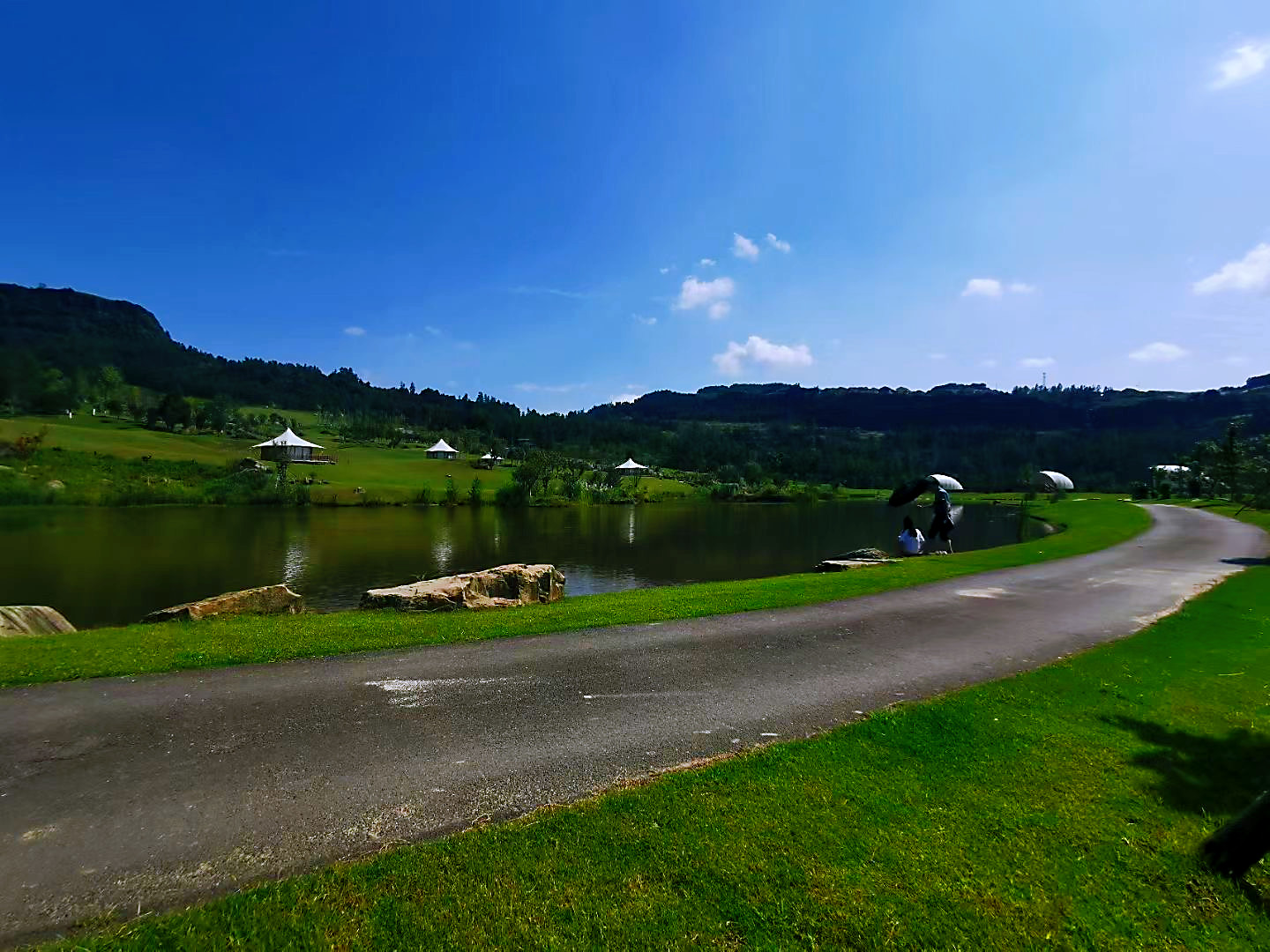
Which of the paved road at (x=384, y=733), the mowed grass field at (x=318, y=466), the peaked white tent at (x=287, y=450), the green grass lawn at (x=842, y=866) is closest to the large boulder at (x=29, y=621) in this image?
the paved road at (x=384, y=733)

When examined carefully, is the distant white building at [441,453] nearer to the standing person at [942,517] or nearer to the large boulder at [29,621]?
the standing person at [942,517]

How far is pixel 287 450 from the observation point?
104 meters

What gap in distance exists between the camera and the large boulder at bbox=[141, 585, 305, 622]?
45.2ft

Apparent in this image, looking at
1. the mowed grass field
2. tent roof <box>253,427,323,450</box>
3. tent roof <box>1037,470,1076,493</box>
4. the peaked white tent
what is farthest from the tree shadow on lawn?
tent roof <box>1037,470,1076,493</box>

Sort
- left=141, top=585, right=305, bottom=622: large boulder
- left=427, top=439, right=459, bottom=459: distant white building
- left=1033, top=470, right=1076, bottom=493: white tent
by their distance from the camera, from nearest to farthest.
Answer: left=141, top=585, right=305, bottom=622: large boulder, left=1033, top=470, right=1076, bottom=493: white tent, left=427, top=439, right=459, bottom=459: distant white building

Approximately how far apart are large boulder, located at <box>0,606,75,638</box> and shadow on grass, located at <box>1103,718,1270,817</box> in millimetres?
18888

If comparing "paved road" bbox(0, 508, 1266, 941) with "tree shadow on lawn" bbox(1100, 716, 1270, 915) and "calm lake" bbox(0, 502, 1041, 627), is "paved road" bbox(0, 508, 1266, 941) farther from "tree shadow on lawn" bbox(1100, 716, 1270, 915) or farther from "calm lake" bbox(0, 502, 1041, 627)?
"calm lake" bbox(0, 502, 1041, 627)

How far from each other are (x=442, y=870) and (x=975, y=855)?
14.1ft

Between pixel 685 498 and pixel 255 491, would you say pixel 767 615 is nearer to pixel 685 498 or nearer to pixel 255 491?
pixel 255 491

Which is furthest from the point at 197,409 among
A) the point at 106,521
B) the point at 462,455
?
the point at 106,521

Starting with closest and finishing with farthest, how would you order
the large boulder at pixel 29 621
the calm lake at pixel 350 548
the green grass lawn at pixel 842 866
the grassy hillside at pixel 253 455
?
the green grass lawn at pixel 842 866 < the large boulder at pixel 29 621 < the calm lake at pixel 350 548 < the grassy hillside at pixel 253 455

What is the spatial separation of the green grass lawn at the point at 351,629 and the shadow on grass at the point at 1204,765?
8.13 m

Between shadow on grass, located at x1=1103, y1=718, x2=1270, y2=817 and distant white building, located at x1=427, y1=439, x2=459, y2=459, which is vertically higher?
shadow on grass, located at x1=1103, y1=718, x2=1270, y2=817

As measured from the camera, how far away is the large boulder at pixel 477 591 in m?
15.1
